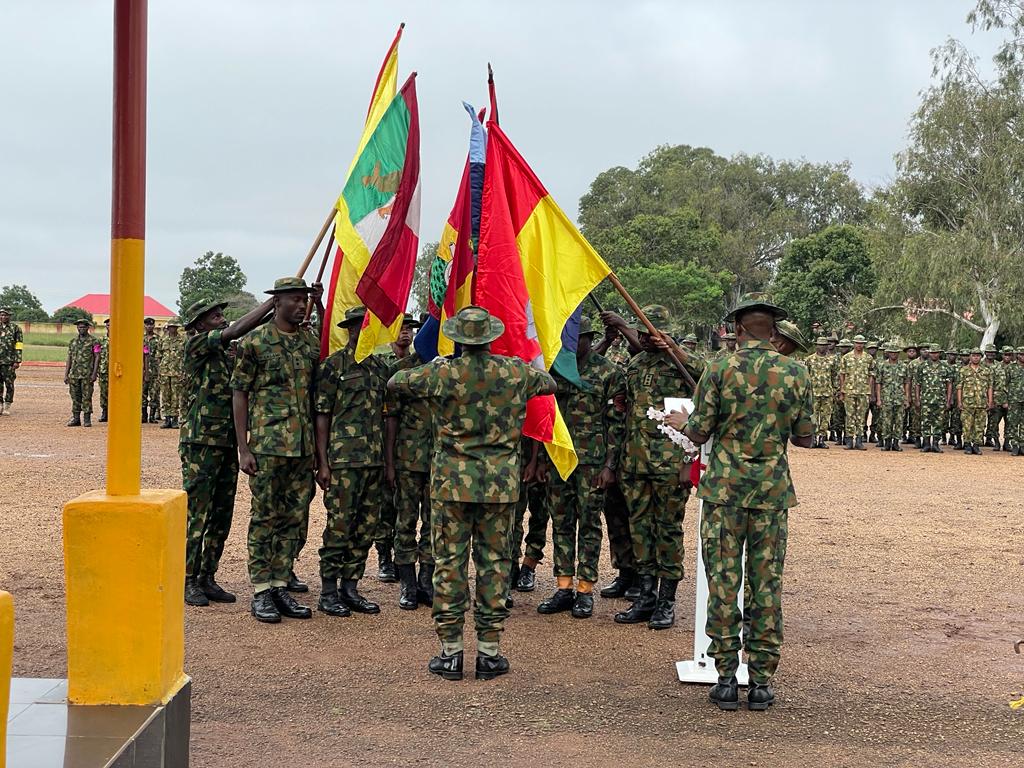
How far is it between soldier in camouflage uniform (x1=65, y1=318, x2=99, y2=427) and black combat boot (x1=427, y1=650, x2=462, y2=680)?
1528 cm

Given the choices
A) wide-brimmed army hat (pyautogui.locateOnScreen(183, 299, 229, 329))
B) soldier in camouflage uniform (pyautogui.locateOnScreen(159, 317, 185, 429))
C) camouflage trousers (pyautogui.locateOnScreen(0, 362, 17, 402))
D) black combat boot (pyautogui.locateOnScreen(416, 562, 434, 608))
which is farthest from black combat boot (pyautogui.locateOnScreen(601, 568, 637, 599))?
camouflage trousers (pyautogui.locateOnScreen(0, 362, 17, 402))

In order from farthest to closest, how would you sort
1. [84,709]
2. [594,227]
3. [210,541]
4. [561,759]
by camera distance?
[594,227], [210,541], [561,759], [84,709]

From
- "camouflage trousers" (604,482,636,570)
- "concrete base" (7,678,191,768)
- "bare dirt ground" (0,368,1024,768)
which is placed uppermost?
"camouflage trousers" (604,482,636,570)

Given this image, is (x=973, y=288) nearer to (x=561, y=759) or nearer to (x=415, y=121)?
(x=415, y=121)

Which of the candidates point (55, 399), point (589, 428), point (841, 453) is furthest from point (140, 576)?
point (55, 399)

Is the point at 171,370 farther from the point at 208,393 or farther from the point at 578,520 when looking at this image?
the point at 578,520

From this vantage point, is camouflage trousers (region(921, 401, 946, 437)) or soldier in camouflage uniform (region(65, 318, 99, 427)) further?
camouflage trousers (region(921, 401, 946, 437))

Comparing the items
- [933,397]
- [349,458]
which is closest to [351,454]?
[349,458]

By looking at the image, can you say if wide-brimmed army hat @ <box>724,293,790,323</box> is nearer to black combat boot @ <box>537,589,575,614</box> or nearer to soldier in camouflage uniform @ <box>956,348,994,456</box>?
black combat boot @ <box>537,589,575,614</box>

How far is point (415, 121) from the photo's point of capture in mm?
7477

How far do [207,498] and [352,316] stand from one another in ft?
5.49

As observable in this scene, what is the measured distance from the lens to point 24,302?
79.1 metres

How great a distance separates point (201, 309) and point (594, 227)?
58754 millimetres

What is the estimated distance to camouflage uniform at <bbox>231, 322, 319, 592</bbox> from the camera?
691 centimetres
